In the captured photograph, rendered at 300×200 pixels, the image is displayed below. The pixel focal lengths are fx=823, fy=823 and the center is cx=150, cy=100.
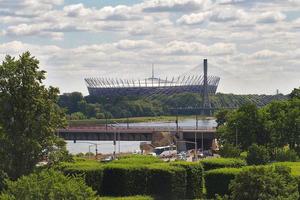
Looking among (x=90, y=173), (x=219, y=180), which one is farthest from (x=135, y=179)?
(x=219, y=180)

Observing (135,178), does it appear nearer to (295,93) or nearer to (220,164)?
(220,164)

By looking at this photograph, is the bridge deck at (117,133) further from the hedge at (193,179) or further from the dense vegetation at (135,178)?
the dense vegetation at (135,178)

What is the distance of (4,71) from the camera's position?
131ft

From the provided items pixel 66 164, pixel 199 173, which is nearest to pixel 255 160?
pixel 199 173

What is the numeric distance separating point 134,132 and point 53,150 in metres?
107

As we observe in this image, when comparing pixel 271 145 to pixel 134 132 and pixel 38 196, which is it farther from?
pixel 134 132

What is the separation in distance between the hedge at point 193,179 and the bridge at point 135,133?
9106cm

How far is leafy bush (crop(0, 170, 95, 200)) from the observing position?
30062mm

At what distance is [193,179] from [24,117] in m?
9.35

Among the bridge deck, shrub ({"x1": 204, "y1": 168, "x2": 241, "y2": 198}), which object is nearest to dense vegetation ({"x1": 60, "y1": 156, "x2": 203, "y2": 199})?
shrub ({"x1": 204, "y1": 168, "x2": 241, "y2": 198})

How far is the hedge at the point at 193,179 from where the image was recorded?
4225 centimetres

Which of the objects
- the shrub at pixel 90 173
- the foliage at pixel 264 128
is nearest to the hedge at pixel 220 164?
the shrub at pixel 90 173

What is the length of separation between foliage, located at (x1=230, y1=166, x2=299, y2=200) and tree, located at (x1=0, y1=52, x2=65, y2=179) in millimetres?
9348

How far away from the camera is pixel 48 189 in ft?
99.9
